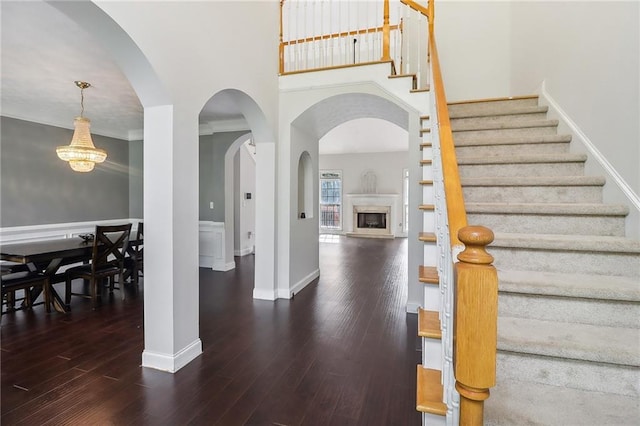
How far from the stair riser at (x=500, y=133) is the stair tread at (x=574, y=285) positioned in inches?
59.8

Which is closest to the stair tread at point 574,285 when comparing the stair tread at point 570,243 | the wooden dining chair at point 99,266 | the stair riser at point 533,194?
the stair tread at point 570,243

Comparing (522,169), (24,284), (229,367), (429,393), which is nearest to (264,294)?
(229,367)

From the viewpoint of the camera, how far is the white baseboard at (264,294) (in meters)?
3.90

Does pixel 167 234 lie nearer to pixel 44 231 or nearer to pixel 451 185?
pixel 451 185

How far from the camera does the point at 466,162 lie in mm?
2482

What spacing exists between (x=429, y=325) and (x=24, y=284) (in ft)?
13.2

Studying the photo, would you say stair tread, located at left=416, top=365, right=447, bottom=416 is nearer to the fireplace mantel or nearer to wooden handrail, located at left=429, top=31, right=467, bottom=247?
wooden handrail, located at left=429, top=31, right=467, bottom=247

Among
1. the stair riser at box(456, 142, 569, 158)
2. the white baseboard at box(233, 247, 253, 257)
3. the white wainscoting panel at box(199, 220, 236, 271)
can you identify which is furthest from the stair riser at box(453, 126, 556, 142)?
the white baseboard at box(233, 247, 253, 257)

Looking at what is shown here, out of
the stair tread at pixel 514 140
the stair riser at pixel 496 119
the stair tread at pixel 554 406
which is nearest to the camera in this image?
the stair tread at pixel 554 406

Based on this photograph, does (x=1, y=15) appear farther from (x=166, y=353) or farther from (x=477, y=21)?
(x=477, y=21)

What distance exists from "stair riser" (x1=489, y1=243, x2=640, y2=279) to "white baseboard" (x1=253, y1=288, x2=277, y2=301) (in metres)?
2.77

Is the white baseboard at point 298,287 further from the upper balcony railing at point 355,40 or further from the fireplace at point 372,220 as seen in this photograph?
the fireplace at point 372,220

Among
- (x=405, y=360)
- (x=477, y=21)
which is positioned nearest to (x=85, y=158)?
(x=405, y=360)

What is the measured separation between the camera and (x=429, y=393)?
3.93 ft
